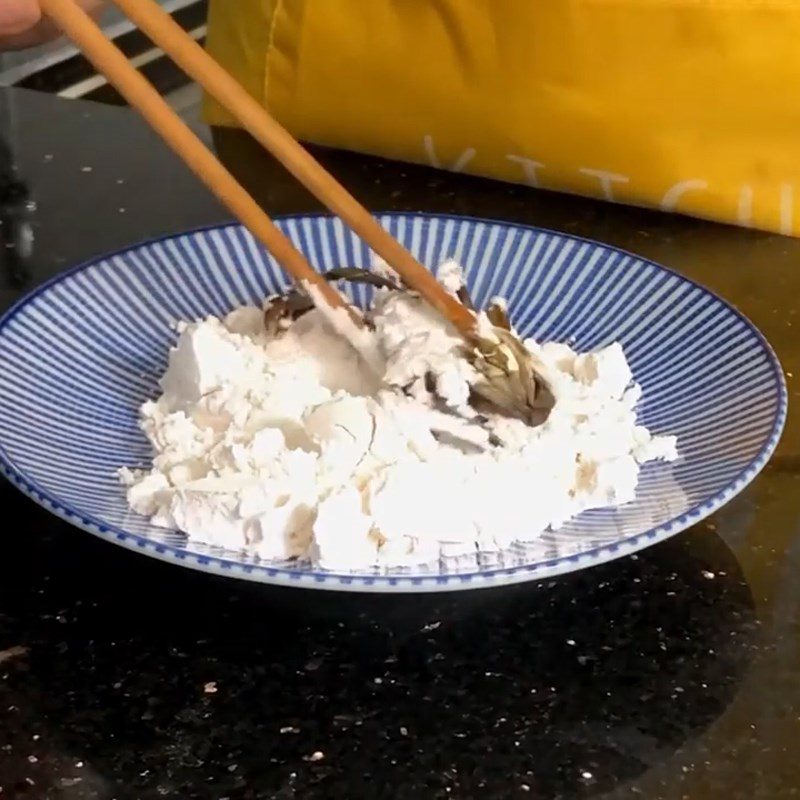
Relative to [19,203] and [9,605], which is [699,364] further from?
[19,203]

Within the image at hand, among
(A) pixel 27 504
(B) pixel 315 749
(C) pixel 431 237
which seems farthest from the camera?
(C) pixel 431 237

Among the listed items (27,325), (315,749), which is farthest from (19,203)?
(315,749)

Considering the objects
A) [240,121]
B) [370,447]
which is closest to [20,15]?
[240,121]

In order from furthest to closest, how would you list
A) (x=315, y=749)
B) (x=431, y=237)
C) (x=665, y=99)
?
(x=665, y=99), (x=431, y=237), (x=315, y=749)

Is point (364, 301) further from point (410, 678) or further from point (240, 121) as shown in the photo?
point (410, 678)

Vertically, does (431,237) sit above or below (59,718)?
above

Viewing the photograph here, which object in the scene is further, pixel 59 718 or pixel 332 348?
pixel 332 348
